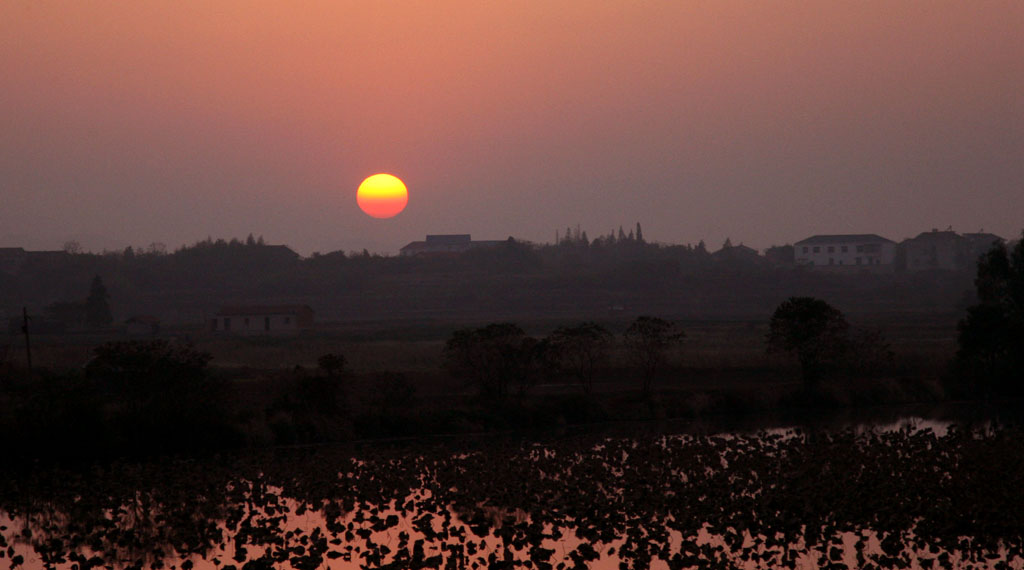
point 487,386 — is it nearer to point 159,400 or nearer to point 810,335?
point 159,400

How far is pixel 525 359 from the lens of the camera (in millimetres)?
55688

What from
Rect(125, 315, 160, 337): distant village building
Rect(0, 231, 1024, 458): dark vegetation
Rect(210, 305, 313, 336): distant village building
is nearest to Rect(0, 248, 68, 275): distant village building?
Rect(125, 315, 160, 337): distant village building

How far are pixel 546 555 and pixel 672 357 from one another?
2133 inches

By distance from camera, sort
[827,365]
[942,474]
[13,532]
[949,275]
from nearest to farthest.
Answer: [13,532]
[942,474]
[827,365]
[949,275]

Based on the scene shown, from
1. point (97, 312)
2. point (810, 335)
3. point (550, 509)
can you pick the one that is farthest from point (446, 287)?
point (550, 509)

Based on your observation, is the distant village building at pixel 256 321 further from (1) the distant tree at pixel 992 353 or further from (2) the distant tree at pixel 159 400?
(1) the distant tree at pixel 992 353

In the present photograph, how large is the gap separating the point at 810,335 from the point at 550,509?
36.3 meters

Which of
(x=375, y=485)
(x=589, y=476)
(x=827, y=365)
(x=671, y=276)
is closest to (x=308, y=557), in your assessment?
(x=375, y=485)

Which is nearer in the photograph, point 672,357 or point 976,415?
point 976,415

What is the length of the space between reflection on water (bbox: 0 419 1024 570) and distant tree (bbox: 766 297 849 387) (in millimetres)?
19620

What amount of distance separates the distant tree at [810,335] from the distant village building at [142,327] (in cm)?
6626

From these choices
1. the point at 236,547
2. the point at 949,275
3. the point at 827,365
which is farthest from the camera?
the point at 949,275

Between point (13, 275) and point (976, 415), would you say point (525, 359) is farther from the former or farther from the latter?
point (13, 275)

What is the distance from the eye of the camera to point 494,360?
55500mm
